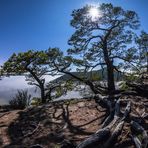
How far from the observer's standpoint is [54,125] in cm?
962

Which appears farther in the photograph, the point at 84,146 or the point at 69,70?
the point at 69,70

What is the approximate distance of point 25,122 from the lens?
1041 cm

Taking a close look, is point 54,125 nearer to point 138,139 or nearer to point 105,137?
point 105,137

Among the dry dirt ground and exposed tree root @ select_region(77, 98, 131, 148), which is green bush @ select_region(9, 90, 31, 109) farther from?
exposed tree root @ select_region(77, 98, 131, 148)

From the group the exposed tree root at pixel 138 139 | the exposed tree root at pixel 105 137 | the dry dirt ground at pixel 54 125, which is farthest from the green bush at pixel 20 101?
the exposed tree root at pixel 138 139

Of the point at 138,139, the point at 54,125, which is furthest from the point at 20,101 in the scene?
the point at 138,139

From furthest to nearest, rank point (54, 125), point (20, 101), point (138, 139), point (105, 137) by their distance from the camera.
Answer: point (20, 101)
point (54, 125)
point (105, 137)
point (138, 139)

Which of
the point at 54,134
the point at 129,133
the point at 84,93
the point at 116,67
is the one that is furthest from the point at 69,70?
the point at 129,133

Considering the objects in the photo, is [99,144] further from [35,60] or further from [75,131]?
[35,60]

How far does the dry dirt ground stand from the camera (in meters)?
7.89

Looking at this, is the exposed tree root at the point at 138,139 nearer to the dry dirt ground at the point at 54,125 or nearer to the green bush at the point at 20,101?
the dry dirt ground at the point at 54,125

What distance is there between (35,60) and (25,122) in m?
8.17

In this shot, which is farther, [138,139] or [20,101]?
[20,101]

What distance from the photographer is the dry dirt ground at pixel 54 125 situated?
311 inches
